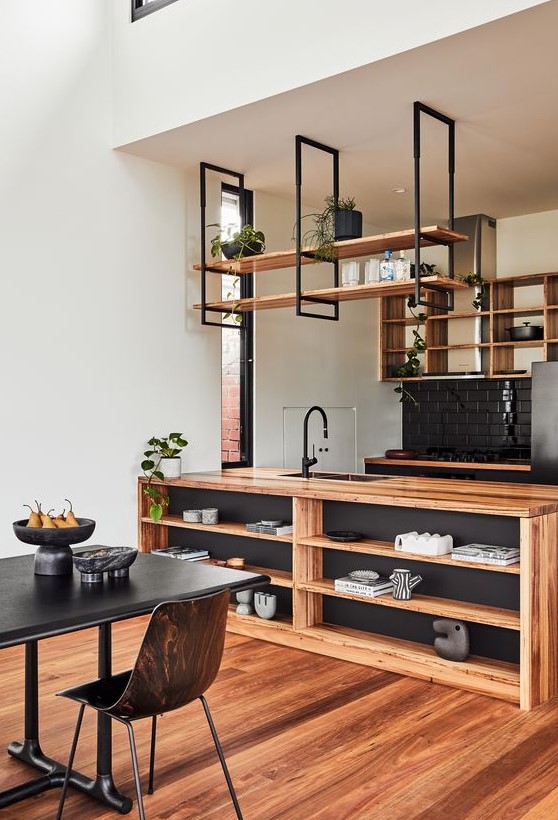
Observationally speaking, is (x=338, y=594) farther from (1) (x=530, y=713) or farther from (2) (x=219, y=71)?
(2) (x=219, y=71)

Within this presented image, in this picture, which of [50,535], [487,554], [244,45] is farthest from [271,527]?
[244,45]

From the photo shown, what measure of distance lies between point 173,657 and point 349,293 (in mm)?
2996

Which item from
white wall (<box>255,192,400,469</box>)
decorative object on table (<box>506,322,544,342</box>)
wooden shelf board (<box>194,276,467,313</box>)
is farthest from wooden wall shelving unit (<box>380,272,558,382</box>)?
wooden shelf board (<box>194,276,467,313</box>)

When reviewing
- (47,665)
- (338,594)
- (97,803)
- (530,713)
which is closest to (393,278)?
(338,594)

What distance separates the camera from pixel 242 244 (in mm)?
5102

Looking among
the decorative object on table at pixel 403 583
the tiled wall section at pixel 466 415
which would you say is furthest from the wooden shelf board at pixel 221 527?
the tiled wall section at pixel 466 415

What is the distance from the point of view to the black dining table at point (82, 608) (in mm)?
2174

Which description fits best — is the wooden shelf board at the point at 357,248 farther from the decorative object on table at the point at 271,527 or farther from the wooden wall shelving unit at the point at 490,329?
the decorative object on table at the point at 271,527

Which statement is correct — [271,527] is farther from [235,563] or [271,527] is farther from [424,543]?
[424,543]

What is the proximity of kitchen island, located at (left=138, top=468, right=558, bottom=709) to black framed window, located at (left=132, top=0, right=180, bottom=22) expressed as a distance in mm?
2808

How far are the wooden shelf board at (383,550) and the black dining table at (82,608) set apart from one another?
124cm

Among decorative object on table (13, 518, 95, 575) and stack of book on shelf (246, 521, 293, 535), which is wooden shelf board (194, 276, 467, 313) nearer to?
stack of book on shelf (246, 521, 293, 535)

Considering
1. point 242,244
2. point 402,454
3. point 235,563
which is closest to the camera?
point 235,563

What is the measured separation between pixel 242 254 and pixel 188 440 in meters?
1.32
